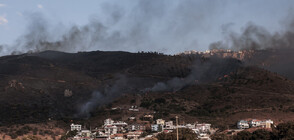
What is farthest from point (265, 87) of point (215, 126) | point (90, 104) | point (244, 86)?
point (90, 104)

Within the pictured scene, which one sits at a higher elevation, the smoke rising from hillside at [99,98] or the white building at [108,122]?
the smoke rising from hillside at [99,98]

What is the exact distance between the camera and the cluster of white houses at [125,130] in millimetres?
132750

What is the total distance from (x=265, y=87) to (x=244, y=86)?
779cm

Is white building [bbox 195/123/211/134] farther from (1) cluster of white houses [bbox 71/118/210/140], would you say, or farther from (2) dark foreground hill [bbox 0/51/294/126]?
(2) dark foreground hill [bbox 0/51/294/126]

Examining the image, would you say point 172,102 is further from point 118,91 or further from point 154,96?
point 118,91

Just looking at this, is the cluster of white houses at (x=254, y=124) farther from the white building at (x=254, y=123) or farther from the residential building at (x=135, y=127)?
the residential building at (x=135, y=127)

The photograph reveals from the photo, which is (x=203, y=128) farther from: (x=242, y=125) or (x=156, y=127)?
(x=156, y=127)

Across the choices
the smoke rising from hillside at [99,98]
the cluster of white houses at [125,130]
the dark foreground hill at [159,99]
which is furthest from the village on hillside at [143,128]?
the smoke rising from hillside at [99,98]

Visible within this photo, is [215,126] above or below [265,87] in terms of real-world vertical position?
below

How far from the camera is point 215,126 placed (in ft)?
456

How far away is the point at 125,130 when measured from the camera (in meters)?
144

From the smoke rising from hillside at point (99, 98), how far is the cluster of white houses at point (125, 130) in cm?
2318

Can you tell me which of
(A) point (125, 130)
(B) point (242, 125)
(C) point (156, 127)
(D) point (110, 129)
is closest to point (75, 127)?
(D) point (110, 129)

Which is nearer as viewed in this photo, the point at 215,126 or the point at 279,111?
the point at 215,126
